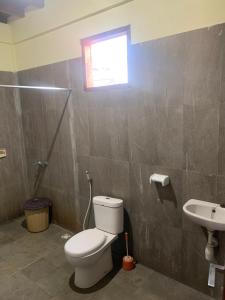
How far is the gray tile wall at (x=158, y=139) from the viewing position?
6.01 feet

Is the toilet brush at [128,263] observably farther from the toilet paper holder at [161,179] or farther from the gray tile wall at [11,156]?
the gray tile wall at [11,156]

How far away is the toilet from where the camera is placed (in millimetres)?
2102

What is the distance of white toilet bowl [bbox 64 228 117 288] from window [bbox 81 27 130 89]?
1.48 meters

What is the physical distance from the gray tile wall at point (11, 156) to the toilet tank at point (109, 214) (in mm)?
1647

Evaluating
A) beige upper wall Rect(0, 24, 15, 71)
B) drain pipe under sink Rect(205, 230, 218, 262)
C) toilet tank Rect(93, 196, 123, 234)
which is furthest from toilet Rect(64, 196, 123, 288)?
beige upper wall Rect(0, 24, 15, 71)

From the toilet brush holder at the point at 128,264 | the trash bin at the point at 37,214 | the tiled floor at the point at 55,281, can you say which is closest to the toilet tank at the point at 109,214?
Answer: the toilet brush holder at the point at 128,264

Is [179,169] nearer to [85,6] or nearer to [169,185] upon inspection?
[169,185]

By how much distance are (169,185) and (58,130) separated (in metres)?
1.56

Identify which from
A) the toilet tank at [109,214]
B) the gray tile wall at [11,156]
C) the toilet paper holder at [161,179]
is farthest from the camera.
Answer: the gray tile wall at [11,156]

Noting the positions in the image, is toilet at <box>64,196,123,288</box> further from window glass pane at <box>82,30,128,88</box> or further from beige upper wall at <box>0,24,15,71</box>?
beige upper wall at <box>0,24,15,71</box>

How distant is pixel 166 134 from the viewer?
2072 mm

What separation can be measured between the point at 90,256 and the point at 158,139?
1178 millimetres

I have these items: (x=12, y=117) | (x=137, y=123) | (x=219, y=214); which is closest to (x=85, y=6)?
(x=137, y=123)

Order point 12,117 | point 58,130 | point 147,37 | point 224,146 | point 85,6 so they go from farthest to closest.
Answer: point 12,117
point 58,130
point 85,6
point 147,37
point 224,146
